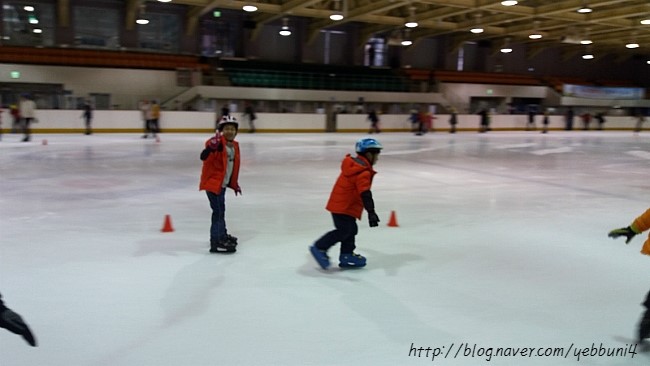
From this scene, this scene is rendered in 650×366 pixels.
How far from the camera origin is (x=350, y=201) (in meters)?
3.87

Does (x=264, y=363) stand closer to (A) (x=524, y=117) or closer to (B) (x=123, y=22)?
(B) (x=123, y=22)

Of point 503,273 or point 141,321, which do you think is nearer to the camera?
point 141,321

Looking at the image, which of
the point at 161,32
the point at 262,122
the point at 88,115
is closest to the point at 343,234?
the point at 88,115

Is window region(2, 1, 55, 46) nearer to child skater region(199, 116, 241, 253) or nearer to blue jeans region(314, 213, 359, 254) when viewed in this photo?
child skater region(199, 116, 241, 253)

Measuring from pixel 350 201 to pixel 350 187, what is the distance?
0.34 feet

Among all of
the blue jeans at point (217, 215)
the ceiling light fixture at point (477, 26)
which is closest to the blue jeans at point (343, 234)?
the blue jeans at point (217, 215)

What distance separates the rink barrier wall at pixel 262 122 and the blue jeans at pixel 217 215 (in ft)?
55.8

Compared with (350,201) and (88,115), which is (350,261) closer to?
(350,201)

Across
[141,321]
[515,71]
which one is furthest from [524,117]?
[141,321]

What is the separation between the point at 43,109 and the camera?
1873cm

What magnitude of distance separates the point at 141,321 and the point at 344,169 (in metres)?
1.69

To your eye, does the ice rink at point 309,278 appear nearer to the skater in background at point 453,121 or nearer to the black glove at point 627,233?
the black glove at point 627,233

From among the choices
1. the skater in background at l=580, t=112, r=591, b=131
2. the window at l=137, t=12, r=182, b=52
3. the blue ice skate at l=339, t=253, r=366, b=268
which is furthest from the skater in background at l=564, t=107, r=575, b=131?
the blue ice skate at l=339, t=253, r=366, b=268

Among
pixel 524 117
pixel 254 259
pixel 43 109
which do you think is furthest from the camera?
pixel 524 117
